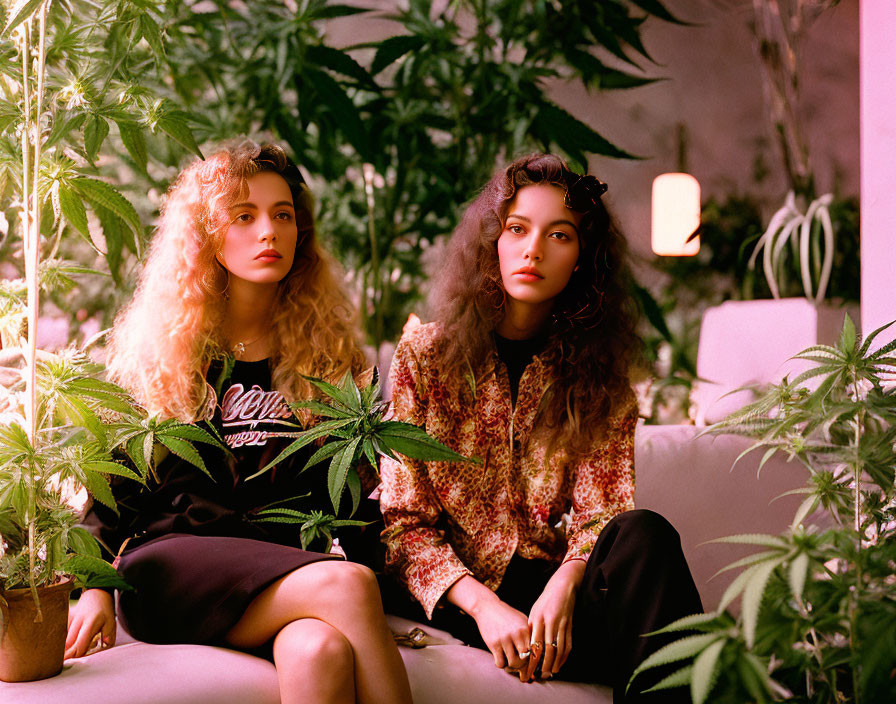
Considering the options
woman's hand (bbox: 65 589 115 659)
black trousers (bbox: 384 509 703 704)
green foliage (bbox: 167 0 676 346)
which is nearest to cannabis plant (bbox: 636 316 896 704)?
black trousers (bbox: 384 509 703 704)

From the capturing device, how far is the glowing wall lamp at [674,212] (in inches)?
108

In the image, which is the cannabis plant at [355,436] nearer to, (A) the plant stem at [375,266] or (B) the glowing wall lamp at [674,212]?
(A) the plant stem at [375,266]

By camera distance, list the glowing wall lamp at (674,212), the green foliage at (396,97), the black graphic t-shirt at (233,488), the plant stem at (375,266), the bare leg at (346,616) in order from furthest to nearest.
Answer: the glowing wall lamp at (674,212) → the plant stem at (375,266) → the green foliage at (396,97) → the black graphic t-shirt at (233,488) → the bare leg at (346,616)

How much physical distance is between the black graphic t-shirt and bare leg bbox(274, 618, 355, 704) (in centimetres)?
30

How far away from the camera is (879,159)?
5.28 ft

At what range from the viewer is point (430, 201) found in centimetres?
224

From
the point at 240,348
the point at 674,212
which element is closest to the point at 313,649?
the point at 240,348

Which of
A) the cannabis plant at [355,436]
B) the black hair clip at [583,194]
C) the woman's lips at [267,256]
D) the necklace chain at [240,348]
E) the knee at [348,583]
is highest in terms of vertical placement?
the black hair clip at [583,194]

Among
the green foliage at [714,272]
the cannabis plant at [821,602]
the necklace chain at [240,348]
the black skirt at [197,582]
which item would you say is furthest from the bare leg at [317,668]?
the green foliage at [714,272]

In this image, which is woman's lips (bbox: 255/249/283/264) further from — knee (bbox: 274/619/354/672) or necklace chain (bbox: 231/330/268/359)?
knee (bbox: 274/619/354/672)

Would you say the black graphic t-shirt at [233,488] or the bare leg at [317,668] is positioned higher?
the black graphic t-shirt at [233,488]

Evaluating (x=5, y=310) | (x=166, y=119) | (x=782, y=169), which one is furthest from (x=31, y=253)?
(x=782, y=169)

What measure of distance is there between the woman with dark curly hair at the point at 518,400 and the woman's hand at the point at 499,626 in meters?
0.02

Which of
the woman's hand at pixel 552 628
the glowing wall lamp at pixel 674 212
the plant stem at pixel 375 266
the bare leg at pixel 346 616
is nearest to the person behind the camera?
the bare leg at pixel 346 616
